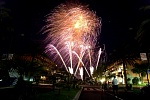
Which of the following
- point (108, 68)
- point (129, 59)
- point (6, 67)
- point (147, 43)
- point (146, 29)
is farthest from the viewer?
point (108, 68)

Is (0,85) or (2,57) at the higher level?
(2,57)

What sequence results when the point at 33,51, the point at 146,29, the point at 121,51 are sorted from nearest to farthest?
the point at 146,29 → the point at 33,51 → the point at 121,51

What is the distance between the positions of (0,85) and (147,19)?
2265 cm

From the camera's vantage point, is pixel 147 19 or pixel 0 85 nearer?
pixel 147 19

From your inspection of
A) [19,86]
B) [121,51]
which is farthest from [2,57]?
[121,51]

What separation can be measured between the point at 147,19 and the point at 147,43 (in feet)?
13.6

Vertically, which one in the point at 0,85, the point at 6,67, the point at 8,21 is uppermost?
the point at 8,21

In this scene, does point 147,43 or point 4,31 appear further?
point 147,43

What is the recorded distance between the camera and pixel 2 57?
105 ft

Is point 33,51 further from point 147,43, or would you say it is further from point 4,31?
point 147,43

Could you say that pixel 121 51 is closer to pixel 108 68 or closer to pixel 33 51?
pixel 33 51

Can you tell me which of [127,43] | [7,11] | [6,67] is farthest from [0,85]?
[127,43]

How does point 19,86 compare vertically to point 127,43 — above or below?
below

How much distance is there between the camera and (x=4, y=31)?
1045 inches
